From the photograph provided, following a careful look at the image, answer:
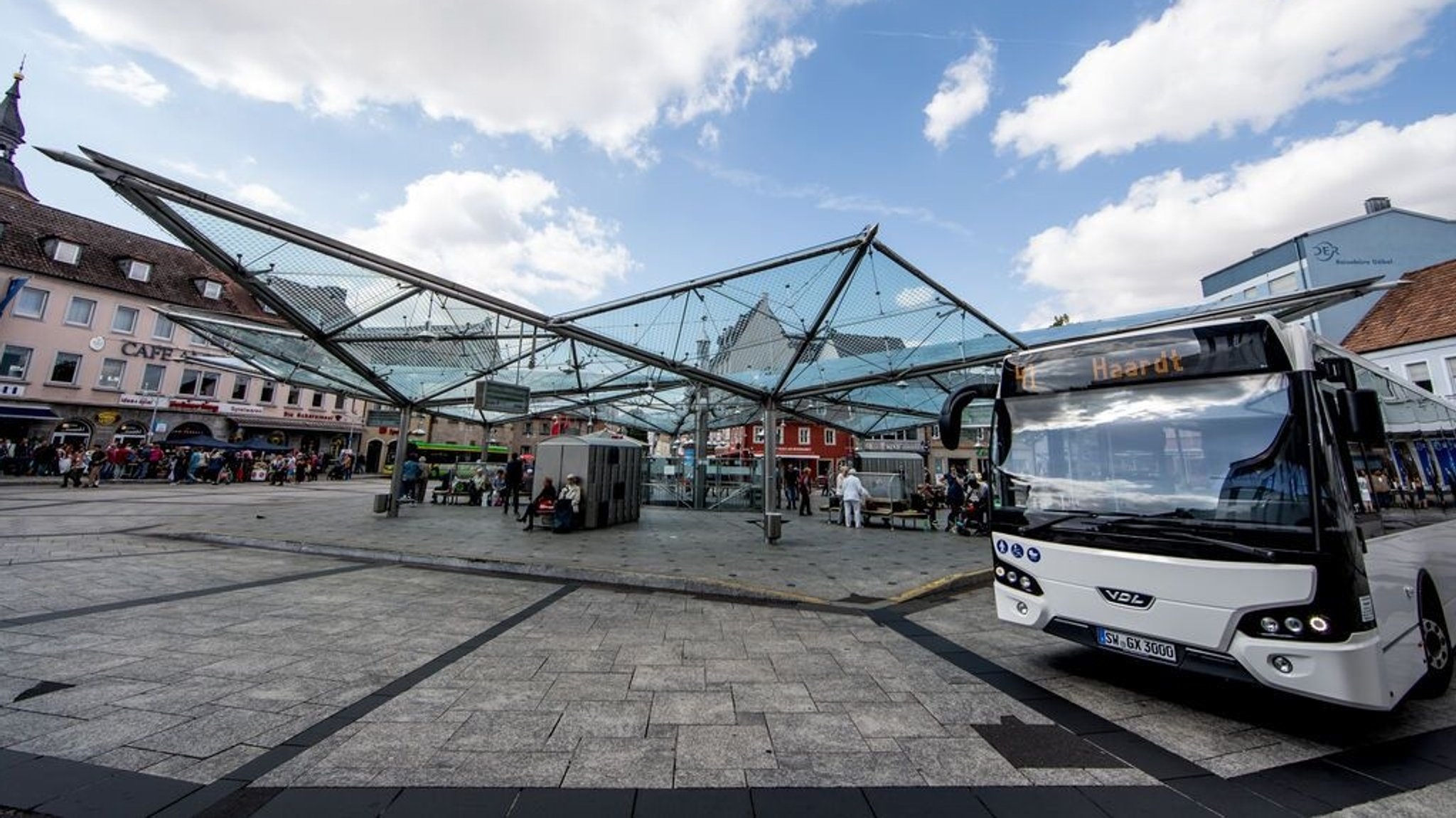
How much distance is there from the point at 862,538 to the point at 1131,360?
Result: 33.1 ft

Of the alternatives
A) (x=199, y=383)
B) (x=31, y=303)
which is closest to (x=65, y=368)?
(x=31, y=303)

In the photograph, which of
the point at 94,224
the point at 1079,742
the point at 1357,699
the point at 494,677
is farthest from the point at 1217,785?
the point at 94,224

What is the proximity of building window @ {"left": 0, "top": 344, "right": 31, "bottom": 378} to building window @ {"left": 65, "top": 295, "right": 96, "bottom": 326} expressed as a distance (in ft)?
7.33

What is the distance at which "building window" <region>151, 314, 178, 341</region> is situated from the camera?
29.7m

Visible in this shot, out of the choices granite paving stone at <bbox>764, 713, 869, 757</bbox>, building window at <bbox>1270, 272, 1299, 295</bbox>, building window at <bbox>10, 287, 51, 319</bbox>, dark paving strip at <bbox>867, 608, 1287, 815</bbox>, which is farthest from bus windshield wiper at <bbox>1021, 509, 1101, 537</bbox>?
building window at <bbox>10, 287, 51, 319</bbox>

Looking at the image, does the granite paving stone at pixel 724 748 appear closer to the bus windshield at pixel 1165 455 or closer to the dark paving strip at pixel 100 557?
the bus windshield at pixel 1165 455

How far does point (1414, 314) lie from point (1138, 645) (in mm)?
28136

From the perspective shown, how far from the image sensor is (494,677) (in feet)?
13.7

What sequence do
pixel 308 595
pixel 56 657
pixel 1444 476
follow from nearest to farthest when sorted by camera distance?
pixel 56 657, pixel 1444 476, pixel 308 595

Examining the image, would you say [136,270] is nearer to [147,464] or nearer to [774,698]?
[147,464]

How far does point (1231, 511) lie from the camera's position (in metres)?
3.47

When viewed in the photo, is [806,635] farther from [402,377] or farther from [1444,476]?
[402,377]

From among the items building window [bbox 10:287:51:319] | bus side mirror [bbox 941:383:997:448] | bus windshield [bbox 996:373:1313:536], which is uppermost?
building window [bbox 10:287:51:319]

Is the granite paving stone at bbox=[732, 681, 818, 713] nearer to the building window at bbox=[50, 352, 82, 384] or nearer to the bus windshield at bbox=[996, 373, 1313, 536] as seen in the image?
the bus windshield at bbox=[996, 373, 1313, 536]
